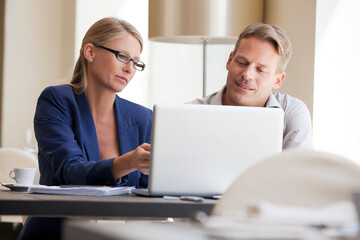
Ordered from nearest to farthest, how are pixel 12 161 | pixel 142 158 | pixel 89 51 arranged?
pixel 142 158 < pixel 89 51 < pixel 12 161

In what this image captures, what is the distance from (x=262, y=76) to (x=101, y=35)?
68 centimetres

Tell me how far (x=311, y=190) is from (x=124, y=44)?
1.49 metres

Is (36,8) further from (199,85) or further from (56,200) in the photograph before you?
(56,200)

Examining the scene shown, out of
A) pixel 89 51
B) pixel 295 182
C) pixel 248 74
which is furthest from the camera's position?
pixel 89 51

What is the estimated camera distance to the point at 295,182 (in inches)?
48.9

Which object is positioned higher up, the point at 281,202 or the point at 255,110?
the point at 255,110

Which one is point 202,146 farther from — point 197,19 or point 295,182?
point 197,19

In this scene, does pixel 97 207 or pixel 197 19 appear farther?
pixel 197 19

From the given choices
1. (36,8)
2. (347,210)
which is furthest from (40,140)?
(36,8)

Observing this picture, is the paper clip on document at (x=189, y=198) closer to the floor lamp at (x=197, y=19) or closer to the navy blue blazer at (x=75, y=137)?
the navy blue blazer at (x=75, y=137)

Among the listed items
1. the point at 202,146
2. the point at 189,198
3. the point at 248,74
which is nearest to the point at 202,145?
the point at 202,146

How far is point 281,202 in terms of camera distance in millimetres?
1242

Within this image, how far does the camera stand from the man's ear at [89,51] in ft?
8.65

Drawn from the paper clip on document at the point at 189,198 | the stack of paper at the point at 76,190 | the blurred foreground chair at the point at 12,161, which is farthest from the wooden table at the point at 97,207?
the blurred foreground chair at the point at 12,161
